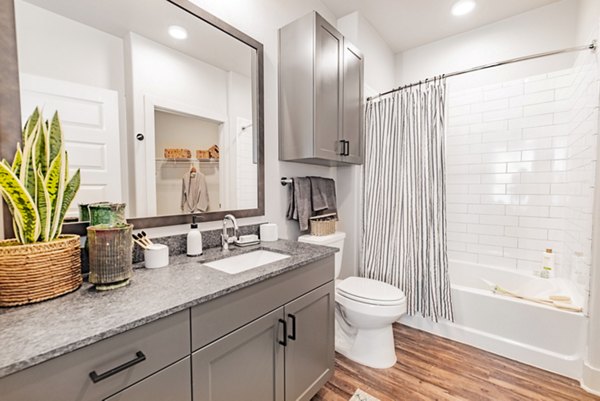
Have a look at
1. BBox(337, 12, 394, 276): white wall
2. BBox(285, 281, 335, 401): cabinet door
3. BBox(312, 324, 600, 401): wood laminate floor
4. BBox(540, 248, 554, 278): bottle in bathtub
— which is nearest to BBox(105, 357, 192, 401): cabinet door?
BBox(285, 281, 335, 401): cabinet door

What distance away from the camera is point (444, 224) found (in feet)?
6.57

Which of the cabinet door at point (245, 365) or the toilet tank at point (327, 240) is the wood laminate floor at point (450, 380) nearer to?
the cabinet door at point (245, 365)

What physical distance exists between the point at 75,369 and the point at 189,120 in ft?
3.63

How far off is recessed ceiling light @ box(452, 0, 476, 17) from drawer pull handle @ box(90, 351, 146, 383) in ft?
9.82

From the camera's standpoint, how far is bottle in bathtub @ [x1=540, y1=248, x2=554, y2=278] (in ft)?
7.14

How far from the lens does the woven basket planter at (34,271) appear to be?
0.73 m

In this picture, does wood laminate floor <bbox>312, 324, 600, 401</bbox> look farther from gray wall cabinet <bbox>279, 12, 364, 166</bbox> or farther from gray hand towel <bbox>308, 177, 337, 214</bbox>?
gray wall cabinet <bbox>279, 12, 364, 166</bbox>

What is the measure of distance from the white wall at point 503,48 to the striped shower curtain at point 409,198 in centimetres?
92

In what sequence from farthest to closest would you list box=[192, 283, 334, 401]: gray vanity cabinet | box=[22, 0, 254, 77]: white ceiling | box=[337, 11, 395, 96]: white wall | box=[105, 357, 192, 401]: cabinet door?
box=[337, 11, 395, 96]: white wall → box=[22, 0, 254, 77]: white ceiling → box=[192, 283, 334, 401]: gray vanity cabinet → box=[105, 357, 192, 401]: cabinet door

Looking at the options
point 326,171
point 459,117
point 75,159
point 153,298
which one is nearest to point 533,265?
point 459,117

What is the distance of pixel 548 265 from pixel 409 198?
4.23ft

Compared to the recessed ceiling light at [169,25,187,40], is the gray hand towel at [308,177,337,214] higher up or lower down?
lower down

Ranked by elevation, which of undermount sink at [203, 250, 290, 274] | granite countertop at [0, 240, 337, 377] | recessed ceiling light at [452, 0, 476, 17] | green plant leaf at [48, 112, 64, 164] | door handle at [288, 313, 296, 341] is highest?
recessed ceiling light at [452, 0, 476, 17]

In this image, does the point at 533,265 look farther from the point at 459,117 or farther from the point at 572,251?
the point at 459,117
